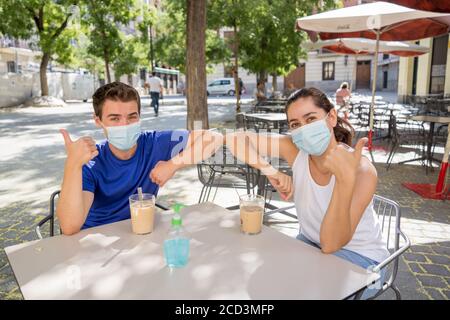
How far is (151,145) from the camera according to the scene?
8.27 feet

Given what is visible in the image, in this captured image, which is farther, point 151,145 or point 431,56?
point 431,56

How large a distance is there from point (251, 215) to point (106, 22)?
58.7 feet

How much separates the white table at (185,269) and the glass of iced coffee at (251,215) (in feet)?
0.13

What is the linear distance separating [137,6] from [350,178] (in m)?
20.0

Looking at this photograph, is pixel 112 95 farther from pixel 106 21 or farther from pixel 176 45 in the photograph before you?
pixel 176 45

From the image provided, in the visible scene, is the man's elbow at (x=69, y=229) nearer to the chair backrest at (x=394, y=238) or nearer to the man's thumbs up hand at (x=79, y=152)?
the man's thumbs up hand at (x=79, y=152)

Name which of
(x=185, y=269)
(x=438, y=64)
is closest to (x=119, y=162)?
(x=185, y=269)

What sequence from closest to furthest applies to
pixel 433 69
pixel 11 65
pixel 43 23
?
1. pixel 433 69
2. pixel 43 23
3. pixel 11 65

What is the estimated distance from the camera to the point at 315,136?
2021mm

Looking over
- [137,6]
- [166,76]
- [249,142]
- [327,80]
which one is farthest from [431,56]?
[166,76]

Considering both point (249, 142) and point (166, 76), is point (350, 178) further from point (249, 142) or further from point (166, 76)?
point (166, 76)

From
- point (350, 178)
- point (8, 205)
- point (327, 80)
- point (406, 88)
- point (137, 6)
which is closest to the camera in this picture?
point (350, 178)

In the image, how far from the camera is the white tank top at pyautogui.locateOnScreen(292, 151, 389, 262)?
6.46ft

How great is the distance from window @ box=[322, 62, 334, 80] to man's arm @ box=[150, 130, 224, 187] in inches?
1640
